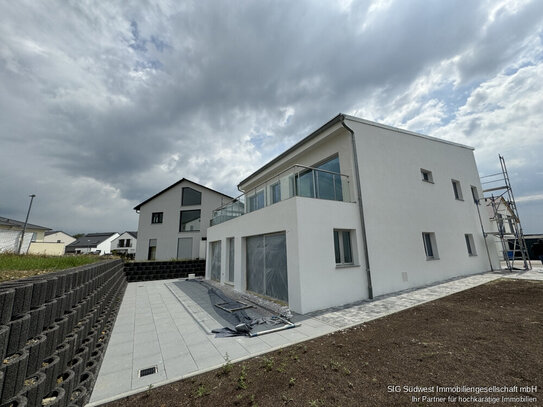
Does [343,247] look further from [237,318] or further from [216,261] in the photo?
[216,261]

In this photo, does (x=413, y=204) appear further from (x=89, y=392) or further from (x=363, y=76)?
(x=89, y=392)

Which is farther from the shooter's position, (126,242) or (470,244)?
(126,242)

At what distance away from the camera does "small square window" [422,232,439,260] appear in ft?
28.2

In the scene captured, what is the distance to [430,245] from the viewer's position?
8.77m

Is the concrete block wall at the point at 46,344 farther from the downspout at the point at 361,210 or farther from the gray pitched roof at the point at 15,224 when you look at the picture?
the gray pitched roof at the point at 15,224

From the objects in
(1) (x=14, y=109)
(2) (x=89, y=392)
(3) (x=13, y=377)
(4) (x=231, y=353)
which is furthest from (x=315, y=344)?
(1) (x=14, y=109)

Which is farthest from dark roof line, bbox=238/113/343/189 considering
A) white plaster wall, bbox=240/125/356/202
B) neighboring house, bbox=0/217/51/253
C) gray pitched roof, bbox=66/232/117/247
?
gray pitched roof, bbox=66/232/117/247

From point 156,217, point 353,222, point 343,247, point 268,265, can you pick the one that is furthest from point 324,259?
point 156,217

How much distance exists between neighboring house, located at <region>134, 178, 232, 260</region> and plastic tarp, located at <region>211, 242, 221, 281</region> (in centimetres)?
817

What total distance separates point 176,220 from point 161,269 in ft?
A: 28.0

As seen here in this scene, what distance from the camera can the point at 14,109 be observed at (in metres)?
5.78

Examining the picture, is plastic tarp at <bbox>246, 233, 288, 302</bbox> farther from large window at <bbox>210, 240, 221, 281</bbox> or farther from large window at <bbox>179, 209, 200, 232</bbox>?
large window at <bbox>179, 209, 200, 232</bbox>

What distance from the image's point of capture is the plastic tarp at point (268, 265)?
6.22 metres

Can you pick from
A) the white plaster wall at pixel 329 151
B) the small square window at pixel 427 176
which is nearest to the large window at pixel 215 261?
the white plaster wall at pixel 329 151
